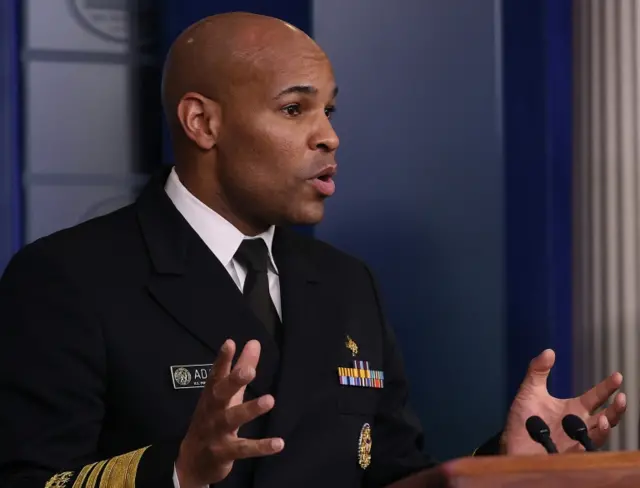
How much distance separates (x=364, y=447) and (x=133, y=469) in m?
0.46

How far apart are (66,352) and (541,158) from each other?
3.90 ft

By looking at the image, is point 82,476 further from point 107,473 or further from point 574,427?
point 574,427

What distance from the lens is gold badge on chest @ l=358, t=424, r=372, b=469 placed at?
1.85m

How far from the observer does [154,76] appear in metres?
2.61

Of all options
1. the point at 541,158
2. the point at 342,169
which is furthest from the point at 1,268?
the point at 541,158

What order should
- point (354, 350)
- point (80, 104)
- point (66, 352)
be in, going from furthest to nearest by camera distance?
1. point (80, 104)
2. point (354, 350)
3. point (66, 352)

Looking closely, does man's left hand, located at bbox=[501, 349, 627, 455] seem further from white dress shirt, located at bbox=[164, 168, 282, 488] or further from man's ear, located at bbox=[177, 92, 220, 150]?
man's ear, located at bbox=[177, 92, 220, 150]

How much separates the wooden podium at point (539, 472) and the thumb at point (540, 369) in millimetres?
635

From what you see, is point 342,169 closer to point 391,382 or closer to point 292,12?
point 292,12

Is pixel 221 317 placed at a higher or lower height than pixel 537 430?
higher

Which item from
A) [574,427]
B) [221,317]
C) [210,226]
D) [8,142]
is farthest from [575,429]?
[8,142]

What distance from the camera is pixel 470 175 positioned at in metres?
2.44

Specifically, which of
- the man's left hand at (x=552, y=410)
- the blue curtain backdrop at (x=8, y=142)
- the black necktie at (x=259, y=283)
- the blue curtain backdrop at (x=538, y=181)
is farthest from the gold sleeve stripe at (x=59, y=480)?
the blue curtain backdrop at (x=538, y=181)

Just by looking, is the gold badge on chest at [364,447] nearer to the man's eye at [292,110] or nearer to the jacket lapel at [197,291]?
the jacket lapel at [197,291]
